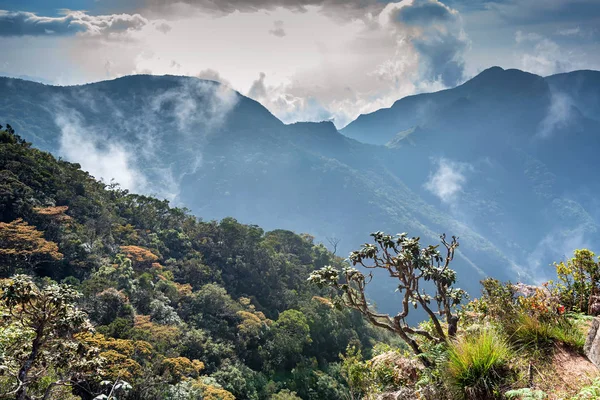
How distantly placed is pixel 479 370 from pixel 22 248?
29337 millimetres

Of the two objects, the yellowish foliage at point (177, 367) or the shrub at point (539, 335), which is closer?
the shrub at point (539, 335)

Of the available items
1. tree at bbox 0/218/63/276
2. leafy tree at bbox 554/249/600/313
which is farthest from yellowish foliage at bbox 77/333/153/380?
leafy tree at bbox 554/249/600/313

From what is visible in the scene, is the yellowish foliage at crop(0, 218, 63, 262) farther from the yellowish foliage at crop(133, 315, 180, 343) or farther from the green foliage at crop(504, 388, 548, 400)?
the green foliage at crop(504, 388, 548, 400)

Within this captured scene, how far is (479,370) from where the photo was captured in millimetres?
4477

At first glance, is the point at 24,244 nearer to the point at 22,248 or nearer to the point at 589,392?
the point at 22,248

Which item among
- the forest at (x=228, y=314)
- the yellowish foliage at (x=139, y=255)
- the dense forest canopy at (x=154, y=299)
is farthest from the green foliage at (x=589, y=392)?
the yellowish foliage at (x=139, y=255)

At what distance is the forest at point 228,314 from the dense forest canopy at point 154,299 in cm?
11

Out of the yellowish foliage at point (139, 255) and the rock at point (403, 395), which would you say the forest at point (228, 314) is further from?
the yellowish foliage at point (139, 255)

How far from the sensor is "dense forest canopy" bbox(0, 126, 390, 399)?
1567 cm

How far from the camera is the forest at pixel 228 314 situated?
5203 millimetres

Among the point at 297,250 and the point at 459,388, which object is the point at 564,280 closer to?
the point at 459,388

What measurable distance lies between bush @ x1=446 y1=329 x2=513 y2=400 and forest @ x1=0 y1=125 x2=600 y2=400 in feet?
0.06

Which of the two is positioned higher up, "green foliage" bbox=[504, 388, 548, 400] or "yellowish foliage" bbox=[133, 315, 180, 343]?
"yellowish foliage" bbox=[133, 315, 180, 343]

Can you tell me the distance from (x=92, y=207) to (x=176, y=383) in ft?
84.5
